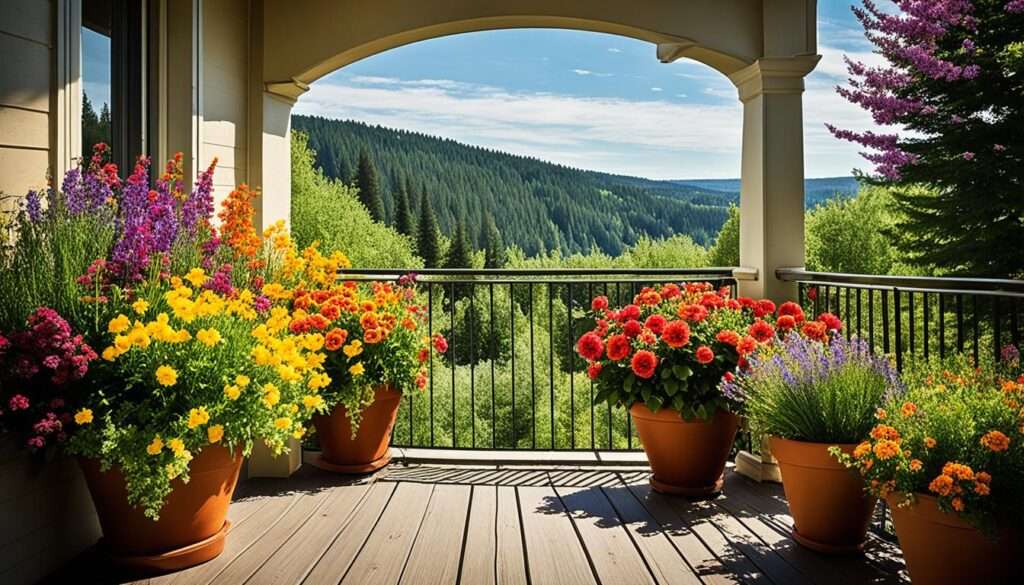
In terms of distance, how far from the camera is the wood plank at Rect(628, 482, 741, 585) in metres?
2.47

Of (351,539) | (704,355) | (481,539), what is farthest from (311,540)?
(704,355)

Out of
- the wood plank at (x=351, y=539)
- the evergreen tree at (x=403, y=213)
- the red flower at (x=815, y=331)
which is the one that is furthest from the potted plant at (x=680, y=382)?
the evergreen tree at (x=403, y=213)

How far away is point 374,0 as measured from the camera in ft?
12.7

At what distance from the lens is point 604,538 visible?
283 centimetres

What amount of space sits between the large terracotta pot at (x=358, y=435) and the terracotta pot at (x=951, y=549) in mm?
2266

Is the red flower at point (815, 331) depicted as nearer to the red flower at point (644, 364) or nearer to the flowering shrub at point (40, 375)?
the red flower at point (644, 364)

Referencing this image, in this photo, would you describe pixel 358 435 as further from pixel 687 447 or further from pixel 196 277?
pixel 687 447

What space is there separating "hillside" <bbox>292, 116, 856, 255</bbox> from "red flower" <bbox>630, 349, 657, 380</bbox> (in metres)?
20.8

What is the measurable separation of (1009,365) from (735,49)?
6.94 feet

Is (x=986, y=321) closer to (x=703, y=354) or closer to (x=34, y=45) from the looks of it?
(x=703, y=354)

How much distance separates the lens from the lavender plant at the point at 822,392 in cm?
257

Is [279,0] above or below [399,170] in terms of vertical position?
below

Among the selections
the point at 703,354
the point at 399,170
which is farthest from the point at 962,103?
the point at 399,170

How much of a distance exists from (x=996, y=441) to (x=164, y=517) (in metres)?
2.43
